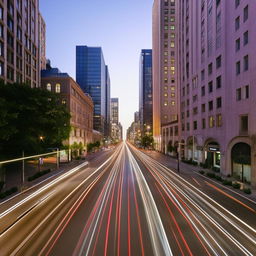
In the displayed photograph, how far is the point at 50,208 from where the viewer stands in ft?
37.4

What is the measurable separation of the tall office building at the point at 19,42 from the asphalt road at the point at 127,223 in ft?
108

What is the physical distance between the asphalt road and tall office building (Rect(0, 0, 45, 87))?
108 feet

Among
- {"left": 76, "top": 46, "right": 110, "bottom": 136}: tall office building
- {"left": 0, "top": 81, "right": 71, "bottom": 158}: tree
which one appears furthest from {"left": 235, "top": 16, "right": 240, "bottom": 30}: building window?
{"left": 76, "top": 46, "right": 110, "bottom": 136}: tall office building

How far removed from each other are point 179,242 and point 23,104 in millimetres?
23333

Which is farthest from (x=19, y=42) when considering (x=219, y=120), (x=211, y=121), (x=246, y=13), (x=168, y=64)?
(x=168, y=64)

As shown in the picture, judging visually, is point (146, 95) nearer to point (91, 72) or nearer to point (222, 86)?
point (91, 72)

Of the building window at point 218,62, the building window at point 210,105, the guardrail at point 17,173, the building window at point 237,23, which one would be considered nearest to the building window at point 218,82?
the building window at point 218,62

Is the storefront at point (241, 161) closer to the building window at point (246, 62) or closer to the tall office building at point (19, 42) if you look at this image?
the building window at point (246, 62)

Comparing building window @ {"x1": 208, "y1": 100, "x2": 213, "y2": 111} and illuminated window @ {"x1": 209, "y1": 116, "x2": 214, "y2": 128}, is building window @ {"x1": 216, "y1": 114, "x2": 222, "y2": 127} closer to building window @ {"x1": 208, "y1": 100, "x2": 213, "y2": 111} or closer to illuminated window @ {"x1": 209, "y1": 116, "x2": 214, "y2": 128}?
illuminated window @ {"x1": 209, "y1": 116, "x2": 214, "y2": 128}

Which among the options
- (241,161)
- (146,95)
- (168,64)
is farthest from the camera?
(146,95)

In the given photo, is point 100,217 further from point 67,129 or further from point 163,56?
point 163,56

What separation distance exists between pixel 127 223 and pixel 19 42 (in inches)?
1913

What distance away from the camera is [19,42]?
37.5 metres

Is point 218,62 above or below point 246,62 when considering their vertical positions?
above
